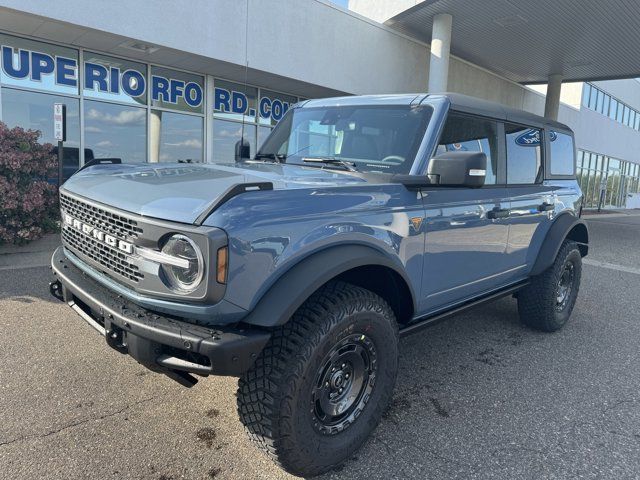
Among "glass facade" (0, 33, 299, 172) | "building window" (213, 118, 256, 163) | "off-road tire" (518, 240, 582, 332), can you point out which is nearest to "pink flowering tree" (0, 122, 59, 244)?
"glass facade" (0, 33, 299, 172)

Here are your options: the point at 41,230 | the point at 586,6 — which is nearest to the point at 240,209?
the point at 41,230

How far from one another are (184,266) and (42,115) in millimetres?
9597

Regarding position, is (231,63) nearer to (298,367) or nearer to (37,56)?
(37,56)

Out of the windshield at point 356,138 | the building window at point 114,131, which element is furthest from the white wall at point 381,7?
the windshield at point 356,138

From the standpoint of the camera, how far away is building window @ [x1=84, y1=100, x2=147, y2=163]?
34.0 ft

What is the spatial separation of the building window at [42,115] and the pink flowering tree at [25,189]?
84.5 inches

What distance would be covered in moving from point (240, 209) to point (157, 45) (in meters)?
8.98

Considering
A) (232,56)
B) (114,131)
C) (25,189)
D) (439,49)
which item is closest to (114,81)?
(114,131)

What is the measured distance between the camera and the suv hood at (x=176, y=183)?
2107 millimetres

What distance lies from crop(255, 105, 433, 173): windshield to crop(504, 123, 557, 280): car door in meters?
1.10

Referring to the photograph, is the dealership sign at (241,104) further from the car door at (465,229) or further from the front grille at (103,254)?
the front grille at (103,254)

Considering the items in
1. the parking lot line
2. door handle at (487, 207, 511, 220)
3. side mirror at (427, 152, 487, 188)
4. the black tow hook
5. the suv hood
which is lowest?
the parking lot line

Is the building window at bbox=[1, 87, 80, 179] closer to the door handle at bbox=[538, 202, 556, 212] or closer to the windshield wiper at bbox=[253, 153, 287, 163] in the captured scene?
the windshield wiper at bbox=[253, 153, 287, 163]

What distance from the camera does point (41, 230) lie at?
6.81 m
